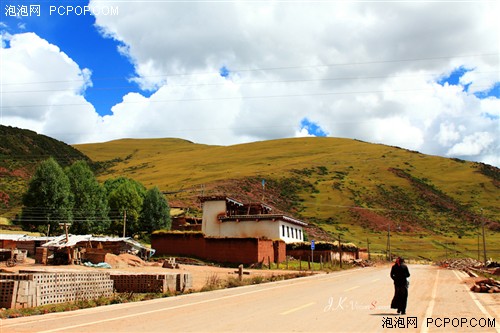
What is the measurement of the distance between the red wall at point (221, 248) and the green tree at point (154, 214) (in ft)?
74.5

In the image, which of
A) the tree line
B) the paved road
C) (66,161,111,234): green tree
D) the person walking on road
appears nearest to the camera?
the paved road

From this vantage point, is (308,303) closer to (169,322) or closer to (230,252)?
(169,322)

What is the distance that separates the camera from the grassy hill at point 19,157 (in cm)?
8538

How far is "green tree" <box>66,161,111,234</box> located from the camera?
66.8m

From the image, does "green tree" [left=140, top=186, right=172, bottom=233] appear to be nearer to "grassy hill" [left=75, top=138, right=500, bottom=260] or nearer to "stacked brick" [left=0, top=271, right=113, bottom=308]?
"grassy hill" [left=75, top=138, right=500, bottom=260]

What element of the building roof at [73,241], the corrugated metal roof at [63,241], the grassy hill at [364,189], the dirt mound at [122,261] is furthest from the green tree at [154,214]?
the dirt mound at [122,261]

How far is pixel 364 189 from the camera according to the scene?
112062mm

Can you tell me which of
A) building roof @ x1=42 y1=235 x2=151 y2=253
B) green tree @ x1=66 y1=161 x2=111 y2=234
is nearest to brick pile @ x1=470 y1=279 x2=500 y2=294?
building roof @ x1=42 y1=235 x2=151 y2=253

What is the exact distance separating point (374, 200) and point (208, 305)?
93838mm

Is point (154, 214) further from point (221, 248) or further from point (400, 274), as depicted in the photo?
point (400, 274)

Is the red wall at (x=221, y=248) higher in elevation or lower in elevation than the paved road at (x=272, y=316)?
higher

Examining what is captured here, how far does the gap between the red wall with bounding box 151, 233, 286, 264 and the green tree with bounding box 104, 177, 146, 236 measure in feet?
76.7

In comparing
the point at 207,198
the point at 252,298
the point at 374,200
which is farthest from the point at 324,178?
the point at 252,298

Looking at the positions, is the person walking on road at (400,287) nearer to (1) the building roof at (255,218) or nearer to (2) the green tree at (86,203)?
(1) the building roof at (255,218)
